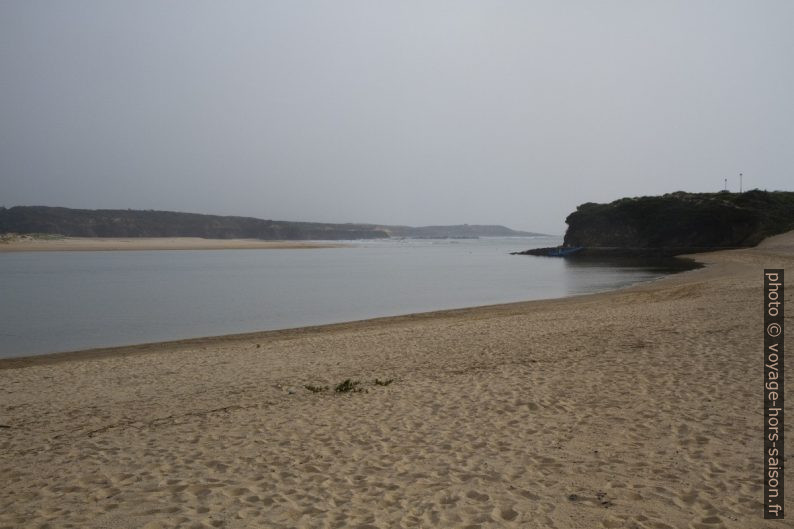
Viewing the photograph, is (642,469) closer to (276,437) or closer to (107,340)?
(276,437)

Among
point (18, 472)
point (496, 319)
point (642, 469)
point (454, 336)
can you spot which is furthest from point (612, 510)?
point (496, 319)

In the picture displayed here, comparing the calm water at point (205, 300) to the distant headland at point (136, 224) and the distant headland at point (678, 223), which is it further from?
the distant headland at point (136, 224)

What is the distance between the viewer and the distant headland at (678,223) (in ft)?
207

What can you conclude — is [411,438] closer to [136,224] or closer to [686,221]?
[686,221]

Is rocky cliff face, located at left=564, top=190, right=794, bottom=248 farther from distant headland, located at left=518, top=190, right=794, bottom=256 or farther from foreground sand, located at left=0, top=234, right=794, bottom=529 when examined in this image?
foreground sand, located at left=0, top=234, right=794, bottom=529

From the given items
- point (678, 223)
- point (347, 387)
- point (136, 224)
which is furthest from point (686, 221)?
point (136, 224)

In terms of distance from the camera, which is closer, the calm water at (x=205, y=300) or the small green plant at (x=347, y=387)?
the small green plant at (x=347, y=387)

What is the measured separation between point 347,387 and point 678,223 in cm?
7137

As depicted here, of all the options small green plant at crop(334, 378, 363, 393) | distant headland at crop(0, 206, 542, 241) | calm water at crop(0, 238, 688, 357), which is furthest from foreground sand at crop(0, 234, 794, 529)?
distant headland at crop(0, 206, 542, 241)

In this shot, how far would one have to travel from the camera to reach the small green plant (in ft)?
29.1

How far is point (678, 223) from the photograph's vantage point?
70188 millimetres

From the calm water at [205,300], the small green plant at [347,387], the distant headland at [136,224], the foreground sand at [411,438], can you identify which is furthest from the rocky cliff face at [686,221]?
the distant headland at [136,224]

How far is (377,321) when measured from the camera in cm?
1962

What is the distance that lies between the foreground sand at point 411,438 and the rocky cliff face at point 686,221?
6015cm
